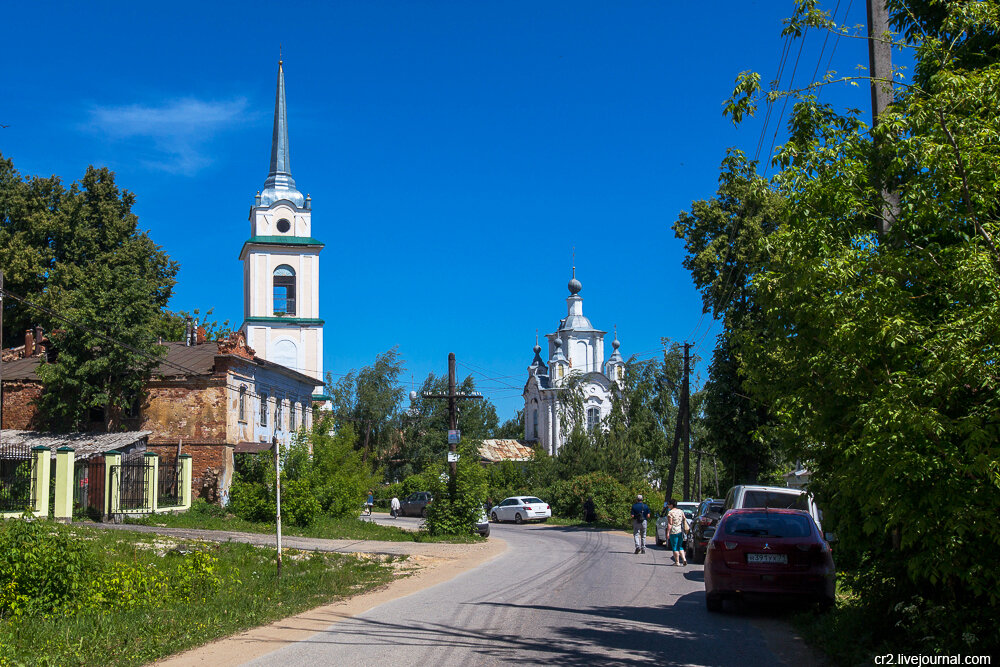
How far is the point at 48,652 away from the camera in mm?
8641

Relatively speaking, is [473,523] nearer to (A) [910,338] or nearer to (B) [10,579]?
(B) [10,579]

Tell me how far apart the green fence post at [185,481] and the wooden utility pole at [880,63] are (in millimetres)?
28628

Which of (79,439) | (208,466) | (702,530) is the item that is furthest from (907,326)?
(79,439)

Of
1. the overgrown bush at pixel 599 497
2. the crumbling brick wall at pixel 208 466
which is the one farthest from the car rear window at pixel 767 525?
the overgrown bush at pixel 599 497

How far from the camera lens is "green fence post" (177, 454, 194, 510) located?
31.9 metres

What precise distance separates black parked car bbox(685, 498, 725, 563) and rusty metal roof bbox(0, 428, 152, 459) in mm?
21593

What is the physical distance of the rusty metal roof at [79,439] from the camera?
110 ft

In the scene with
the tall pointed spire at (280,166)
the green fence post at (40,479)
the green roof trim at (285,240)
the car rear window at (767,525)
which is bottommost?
the car rear window at (767,525)

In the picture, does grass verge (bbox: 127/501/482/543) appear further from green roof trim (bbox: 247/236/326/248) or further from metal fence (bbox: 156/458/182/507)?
green roof trim (bbox: 247/236/326/248)

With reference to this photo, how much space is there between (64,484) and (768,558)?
64.3 feet

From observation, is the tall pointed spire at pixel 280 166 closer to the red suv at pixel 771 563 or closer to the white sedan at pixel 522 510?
the white sedan at pixel 522 510

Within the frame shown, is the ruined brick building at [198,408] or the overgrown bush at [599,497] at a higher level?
the ruined brick building at [198,408]

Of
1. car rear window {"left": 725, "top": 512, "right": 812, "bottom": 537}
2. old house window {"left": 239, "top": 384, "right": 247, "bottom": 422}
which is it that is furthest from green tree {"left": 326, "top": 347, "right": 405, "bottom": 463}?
car rear window {"left": 725, "top": 512, "right": 812, "bottom": 537}

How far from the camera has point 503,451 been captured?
81.1 metres
